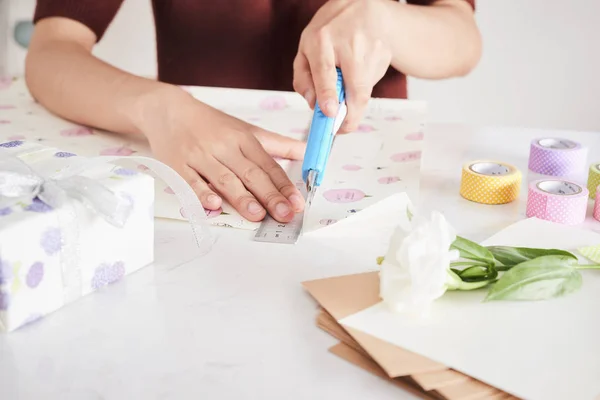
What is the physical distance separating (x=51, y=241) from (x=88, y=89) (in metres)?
0.56

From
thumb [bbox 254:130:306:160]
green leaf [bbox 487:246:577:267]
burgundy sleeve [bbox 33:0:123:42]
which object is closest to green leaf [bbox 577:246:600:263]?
green leaf [bbox 487:246:577:267]

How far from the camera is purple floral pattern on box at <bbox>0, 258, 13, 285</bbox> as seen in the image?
54cm

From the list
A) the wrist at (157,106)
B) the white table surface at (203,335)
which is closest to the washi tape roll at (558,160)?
the white table surface at (203,335)

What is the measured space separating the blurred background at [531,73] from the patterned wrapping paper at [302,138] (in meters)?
1.10

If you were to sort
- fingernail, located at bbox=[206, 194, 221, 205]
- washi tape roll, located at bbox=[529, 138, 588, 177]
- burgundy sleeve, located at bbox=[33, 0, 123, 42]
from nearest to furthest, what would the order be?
fingernail, located at bbox=[206, 194, 221, 205], washi tape roll, located at bbox=[529, 138, 588, 177], burgundy sleeve, located at bbox=[33, 0, 123, 42]

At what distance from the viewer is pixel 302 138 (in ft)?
3.43

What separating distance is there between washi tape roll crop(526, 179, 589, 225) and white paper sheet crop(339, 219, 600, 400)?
0.17 meters

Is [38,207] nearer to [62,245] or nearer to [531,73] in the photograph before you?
[62,245]

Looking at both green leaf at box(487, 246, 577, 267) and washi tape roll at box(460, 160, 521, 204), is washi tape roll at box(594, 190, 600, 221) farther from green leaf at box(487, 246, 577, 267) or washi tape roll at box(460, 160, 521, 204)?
green leaf at box(487, 246, 577, 267)

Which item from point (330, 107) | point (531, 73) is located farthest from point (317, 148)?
point (531, 73)

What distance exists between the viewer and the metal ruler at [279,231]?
0.74 metres

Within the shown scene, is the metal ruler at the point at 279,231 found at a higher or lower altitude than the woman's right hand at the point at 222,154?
lower

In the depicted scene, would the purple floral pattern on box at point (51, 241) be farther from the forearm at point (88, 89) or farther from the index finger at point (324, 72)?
the forearm at point (88, 89)

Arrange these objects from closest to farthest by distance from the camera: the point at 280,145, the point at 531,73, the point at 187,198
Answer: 1. the point at 187,198
2. the point at 280,145
3. the point at 531,73
